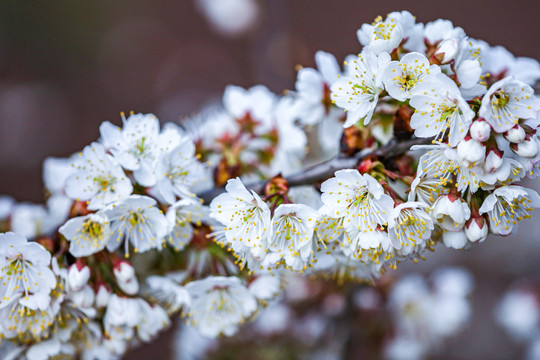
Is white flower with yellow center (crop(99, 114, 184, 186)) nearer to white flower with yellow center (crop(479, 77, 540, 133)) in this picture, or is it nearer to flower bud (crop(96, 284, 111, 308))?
flower bud (crop(96, 284, 111, 308))

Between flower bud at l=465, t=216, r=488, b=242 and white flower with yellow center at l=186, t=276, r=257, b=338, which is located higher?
flower bud at l=465, t=216, r=488, b=242

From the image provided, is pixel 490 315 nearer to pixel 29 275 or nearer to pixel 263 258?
pixel 263 258

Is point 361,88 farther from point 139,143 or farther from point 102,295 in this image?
point 102,295

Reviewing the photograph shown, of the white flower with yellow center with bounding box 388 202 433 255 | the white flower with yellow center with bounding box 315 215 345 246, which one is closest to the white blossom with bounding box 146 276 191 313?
the white flower with yellow center with bounding box 315 215 345 246

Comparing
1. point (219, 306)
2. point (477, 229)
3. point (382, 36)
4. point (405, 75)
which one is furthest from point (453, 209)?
point (219, 306)

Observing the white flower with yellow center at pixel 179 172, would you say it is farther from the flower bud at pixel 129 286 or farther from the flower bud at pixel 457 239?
the flower bud at pixel 457 239

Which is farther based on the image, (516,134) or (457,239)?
(457,239)
